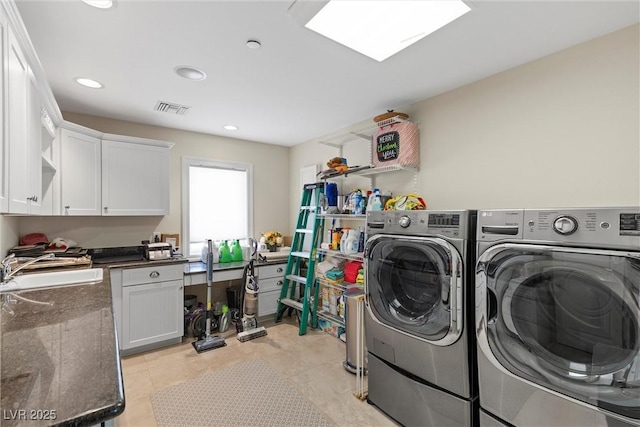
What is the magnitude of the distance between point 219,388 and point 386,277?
155cm

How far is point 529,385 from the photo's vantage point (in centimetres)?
140

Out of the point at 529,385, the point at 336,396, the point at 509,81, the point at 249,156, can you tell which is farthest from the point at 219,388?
the point at 509,81

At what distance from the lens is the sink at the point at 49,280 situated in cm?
185

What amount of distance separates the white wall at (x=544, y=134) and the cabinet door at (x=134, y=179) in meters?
2.69

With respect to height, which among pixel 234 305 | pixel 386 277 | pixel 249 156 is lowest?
pixel 234 305

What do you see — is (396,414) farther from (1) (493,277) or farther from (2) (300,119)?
(2) (300,119)

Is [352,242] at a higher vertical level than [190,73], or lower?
lower

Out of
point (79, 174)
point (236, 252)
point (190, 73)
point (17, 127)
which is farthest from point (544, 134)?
point (79, 174)

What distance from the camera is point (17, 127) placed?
52.5 inches

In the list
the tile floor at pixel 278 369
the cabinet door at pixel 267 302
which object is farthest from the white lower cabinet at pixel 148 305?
the cabinet door at pixel 267 302

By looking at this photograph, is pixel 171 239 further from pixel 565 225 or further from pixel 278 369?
pixel 565 225

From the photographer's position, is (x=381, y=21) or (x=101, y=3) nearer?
(x=101, y=3)

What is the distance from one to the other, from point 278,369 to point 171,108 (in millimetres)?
2615

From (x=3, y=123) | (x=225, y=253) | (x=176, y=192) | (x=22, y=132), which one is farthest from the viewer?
(x=225, y=253)
